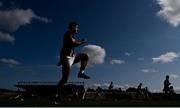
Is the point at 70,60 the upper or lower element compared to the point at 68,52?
lower

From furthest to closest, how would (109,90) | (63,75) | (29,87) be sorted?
A: (29,87) → (109,90) → (63,75)

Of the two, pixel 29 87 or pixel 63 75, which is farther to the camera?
pixel 29 87

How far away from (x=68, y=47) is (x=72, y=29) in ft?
1.93

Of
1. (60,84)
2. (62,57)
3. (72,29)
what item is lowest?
(60,84)

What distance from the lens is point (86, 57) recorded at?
12.0 meters

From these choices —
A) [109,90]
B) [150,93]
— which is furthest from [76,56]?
[150,93]

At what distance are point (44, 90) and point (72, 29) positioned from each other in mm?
48033

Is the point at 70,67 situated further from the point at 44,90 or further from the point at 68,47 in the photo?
the point at 44,90

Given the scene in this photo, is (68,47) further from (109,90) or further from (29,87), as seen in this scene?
(29,87)

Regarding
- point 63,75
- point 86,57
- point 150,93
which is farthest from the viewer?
point 150,93

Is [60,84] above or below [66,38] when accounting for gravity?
below

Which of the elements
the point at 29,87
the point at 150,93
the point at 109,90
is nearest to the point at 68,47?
the point at 109,90

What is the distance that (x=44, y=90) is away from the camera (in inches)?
2307

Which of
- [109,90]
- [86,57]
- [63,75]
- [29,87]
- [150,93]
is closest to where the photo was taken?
[63,75]
